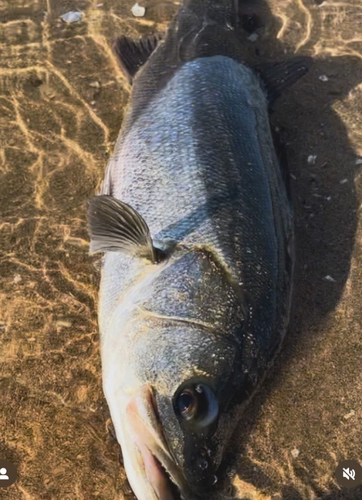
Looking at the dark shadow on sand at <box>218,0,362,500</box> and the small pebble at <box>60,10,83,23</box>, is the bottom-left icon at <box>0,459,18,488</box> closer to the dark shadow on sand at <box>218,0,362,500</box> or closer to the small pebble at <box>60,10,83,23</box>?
the dark shadow on sand at <box>218,0,362,500</box>

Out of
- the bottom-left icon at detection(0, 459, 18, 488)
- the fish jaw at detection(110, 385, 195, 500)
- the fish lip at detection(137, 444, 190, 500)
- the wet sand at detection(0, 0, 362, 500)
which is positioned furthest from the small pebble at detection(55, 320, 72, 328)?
the fish lip at detection(137, 444, 190, 500)

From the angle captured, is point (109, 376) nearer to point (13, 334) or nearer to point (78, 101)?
point (13, 334)

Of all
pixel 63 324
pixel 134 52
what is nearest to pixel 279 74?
pixel 134 52

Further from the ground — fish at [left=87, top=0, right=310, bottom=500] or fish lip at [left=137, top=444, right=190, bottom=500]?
fish at [left=87, top=0, right=310, bottom=500]

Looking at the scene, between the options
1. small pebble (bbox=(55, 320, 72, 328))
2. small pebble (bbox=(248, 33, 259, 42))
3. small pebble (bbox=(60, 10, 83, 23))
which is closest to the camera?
small pebble (bbox=(55, 320, 72, 328))

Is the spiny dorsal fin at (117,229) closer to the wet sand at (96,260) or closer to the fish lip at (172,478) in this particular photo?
the wet sand at (96,260)

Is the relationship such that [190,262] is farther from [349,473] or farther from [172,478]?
[349,473]

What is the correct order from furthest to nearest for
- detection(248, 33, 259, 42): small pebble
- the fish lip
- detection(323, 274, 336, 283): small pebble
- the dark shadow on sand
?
1. detection(248, 33, 259, 42): small pebble
2. detection(323, 274, 336, 283): small pebble
3. the dark shadow on sand
4. the fish lip

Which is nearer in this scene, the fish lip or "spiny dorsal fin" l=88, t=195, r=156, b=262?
the fish lip
